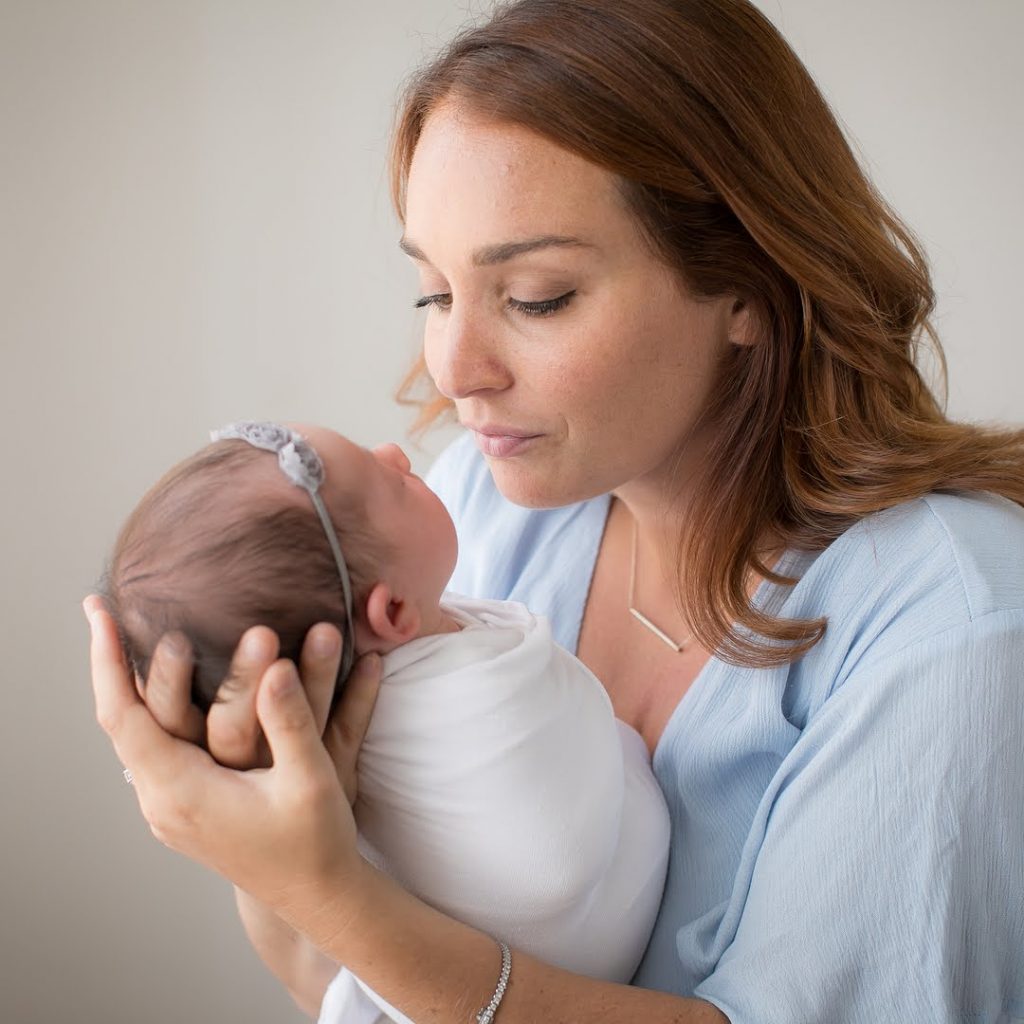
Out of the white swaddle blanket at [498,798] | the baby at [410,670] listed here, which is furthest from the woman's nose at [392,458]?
the white swaddle blanket at [498,798]

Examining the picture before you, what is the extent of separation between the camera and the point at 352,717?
4.37ft

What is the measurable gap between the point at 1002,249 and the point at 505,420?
4.88ft

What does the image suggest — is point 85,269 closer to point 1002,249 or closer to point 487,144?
point 487,144

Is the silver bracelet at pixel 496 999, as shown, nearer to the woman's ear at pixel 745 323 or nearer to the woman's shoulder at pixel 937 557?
the woman's shoulder at pixel 937 557

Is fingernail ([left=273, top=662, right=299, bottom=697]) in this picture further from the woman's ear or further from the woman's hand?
the woman's ear

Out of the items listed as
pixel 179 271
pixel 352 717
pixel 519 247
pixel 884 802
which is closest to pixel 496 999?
pixel 352 717

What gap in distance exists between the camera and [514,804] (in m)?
1.34

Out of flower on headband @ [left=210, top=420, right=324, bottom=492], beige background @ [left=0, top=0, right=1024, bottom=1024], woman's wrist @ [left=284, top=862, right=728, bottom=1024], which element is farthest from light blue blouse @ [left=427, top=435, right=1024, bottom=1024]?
beige background @ [left=0, top=0, right=1024, bottom=1024]

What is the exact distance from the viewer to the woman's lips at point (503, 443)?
153 centimetres

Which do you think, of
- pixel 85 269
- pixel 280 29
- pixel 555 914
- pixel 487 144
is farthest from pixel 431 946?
pixel 280 29

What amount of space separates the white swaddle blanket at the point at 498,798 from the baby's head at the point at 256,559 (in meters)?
0.09

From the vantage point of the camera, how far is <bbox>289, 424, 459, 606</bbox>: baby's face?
4.47 feet

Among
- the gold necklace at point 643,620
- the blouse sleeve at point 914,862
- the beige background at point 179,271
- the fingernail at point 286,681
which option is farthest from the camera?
the beige background at point 179,271

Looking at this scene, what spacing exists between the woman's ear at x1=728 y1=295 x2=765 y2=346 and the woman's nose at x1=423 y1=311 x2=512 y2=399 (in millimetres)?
315
